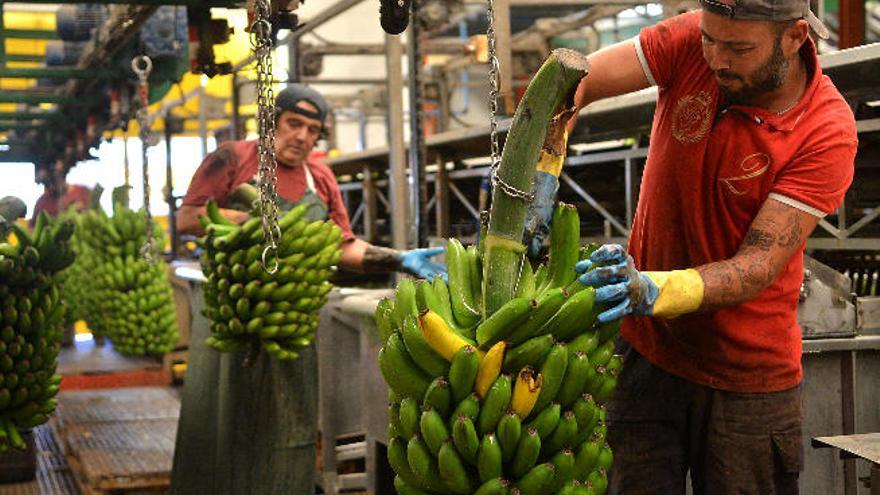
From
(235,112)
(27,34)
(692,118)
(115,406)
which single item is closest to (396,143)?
(115,406)

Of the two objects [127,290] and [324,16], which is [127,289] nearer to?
[127,290]

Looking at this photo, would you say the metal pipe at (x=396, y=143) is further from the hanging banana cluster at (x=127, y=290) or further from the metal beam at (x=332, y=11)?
the hanging banana cluster at (x=127, y=290)

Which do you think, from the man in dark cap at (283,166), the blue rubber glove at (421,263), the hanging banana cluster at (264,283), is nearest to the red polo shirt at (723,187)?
the blue rubber glove at (421,263)

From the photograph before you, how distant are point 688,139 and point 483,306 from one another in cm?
80

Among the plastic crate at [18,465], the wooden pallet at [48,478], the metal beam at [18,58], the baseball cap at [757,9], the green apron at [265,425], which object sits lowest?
the wooden pallet at [48,478]

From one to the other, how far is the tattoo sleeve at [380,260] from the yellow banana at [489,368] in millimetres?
2037

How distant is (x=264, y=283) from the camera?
3.63m

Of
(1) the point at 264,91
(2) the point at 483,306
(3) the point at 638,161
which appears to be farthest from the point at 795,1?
(3) the point at 638,161

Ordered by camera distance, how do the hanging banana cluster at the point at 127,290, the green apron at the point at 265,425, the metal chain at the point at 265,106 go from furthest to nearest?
the hanging banana cluster at the point at 127,290
the green apron at the point at 265,425
the metal chain at the point at 265,106

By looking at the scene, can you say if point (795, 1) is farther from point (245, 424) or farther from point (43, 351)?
point (43, 351)

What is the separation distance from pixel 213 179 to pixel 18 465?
75.0 inches

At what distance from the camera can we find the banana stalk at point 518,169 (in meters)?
2.00

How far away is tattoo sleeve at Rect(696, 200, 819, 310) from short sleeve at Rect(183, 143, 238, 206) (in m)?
2.54

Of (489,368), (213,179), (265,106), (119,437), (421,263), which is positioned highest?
(265,106)
